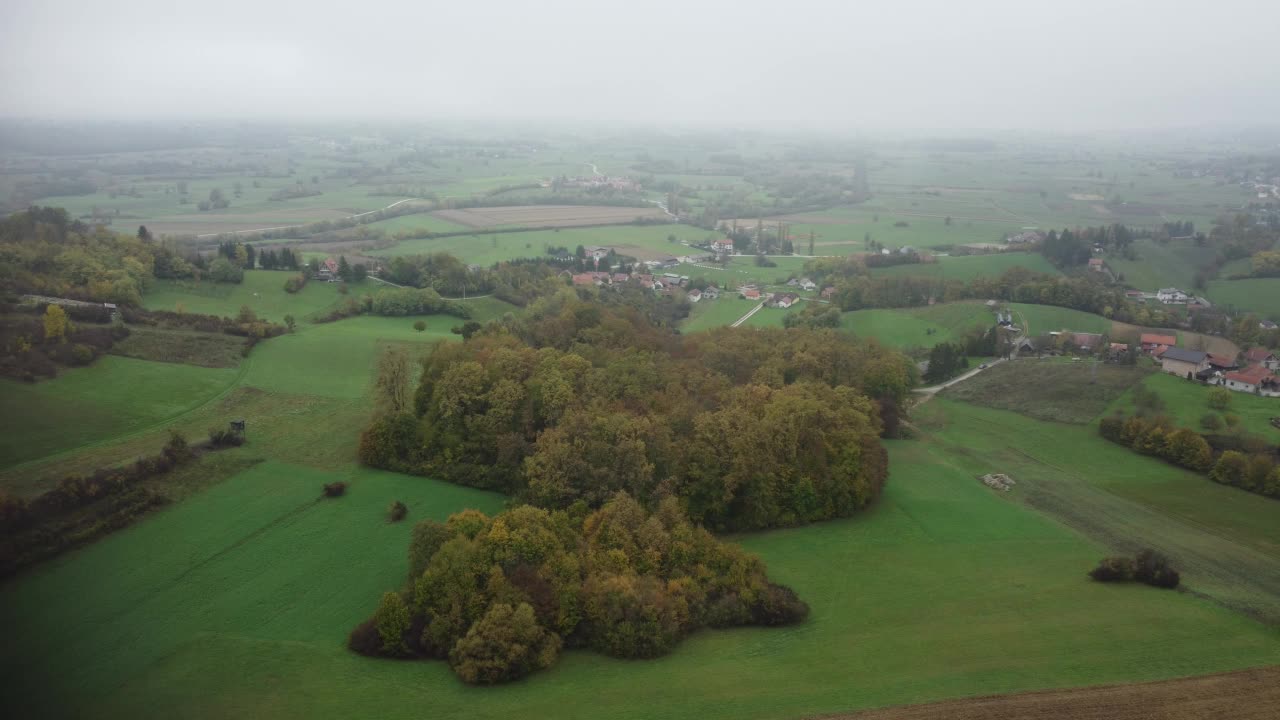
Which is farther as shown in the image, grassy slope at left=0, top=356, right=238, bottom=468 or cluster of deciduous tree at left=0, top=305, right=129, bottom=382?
cluster of deciduous tree at left=0, top=305, right=129, bottom=382

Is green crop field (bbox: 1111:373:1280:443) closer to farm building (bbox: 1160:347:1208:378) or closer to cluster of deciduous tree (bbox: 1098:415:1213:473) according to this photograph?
farm building (bbox: 1160:347:1208:378)

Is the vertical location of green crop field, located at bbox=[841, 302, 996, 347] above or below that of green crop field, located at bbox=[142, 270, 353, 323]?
below

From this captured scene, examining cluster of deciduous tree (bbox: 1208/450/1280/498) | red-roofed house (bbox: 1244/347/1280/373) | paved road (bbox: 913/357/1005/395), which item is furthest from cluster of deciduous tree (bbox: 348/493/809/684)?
red-roofed house (bbox: 1244/347/1280/373)

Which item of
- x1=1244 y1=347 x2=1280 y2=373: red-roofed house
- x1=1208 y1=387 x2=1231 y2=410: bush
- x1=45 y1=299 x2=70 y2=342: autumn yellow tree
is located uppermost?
x1=45 y1=299 x2=70 y2=342: autumn yellow tree

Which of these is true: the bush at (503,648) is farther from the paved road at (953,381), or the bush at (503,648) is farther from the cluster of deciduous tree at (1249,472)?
the paved road at (953,381)

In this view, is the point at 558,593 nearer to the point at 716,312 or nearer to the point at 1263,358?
the point at 716,312

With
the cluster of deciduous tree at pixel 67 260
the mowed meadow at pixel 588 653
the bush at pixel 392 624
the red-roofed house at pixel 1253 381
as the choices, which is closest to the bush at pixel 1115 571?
the mowed meadow at pixel 588 653
